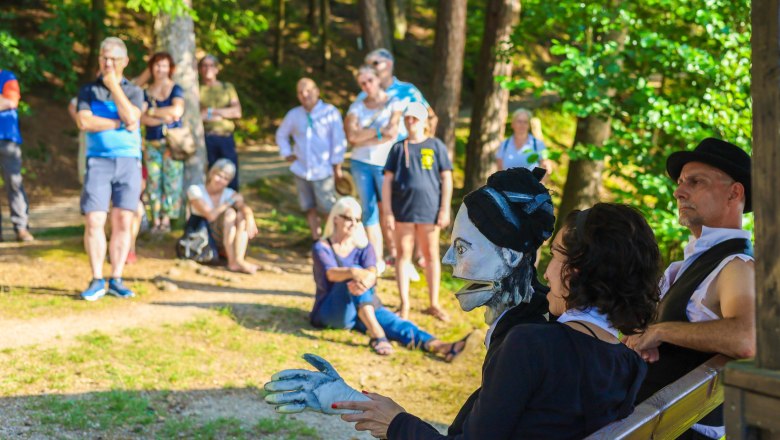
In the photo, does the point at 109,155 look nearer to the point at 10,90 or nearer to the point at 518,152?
the point at 10,90

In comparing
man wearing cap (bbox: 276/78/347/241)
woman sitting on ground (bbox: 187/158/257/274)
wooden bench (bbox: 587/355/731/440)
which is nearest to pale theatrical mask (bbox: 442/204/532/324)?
wooden bench (bbox: 587/355/731/440)

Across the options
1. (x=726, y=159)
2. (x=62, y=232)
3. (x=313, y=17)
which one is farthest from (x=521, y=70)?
(x=726, y=159)

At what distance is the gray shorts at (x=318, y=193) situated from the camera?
32.2ft

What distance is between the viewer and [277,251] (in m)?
10.8

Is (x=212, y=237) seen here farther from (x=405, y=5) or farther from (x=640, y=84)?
(x=405, y=5)

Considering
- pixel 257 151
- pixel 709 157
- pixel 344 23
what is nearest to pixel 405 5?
pixel 344 23

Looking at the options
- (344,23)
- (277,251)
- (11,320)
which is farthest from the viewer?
(344,23)

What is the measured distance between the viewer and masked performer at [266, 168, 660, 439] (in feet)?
7.75

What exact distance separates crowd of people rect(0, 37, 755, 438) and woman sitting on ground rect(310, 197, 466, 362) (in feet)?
0.05

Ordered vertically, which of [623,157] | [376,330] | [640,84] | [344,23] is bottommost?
[376,330]

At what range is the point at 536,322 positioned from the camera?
264 cm

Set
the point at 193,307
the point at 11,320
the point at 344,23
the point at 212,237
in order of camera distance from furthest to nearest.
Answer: the point at 344,23 < the point at 212,237 < the point at 193,307 < the point at 11,320

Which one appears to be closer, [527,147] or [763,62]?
[763,62]

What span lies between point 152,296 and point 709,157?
5.85 metres
